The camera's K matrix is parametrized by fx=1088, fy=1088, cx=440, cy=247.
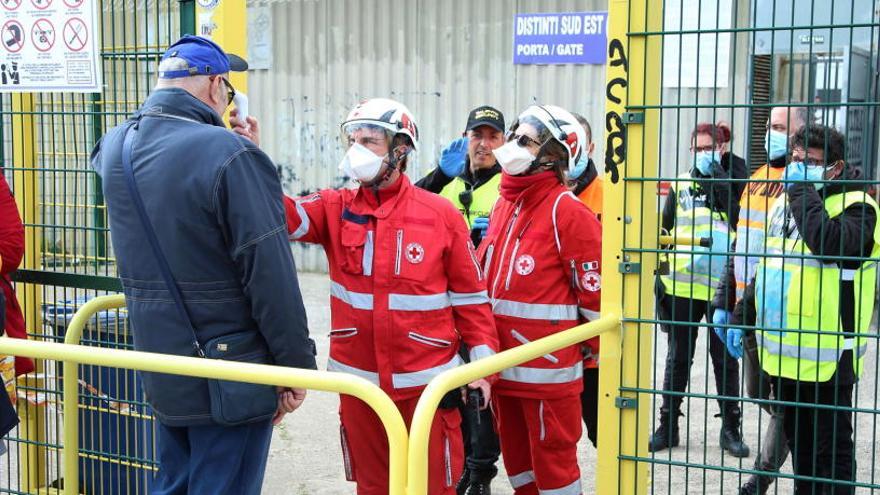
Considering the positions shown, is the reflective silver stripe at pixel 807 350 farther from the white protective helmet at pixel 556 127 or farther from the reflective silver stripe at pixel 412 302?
the reflective silver stripe at pixel 412 302

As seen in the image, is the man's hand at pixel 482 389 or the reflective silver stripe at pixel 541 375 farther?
the reflective silver stripe at pixel 541 375

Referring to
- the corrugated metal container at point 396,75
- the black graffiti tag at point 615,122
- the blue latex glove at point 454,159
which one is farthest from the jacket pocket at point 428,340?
the corrugated metal container at point 396,75

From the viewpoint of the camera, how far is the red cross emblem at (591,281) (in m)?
4.28

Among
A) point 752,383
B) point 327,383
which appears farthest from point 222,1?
point 752,383

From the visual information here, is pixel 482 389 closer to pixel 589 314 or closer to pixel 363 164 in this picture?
pixel 589 314

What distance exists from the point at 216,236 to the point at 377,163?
3.03ft

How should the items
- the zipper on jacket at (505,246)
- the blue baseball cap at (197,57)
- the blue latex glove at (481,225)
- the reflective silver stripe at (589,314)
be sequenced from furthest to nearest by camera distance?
the blue latex glove at (481,225) → the zipper on jacket at (505,246) → the reflective silver stripe at (589,314) → the blue baseball cap at (197,57)

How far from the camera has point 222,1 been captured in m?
4.20

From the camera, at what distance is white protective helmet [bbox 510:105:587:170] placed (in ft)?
14.5

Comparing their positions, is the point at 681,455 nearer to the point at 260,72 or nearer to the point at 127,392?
the point at 127,392

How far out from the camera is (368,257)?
13.0 feet

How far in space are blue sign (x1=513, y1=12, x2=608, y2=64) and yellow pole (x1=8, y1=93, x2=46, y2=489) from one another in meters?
7.11

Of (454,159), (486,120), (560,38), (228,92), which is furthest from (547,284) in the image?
(560,38)

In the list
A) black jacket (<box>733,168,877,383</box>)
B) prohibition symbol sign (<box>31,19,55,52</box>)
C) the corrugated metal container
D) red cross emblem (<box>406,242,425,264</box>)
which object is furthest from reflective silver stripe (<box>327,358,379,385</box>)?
the corrugated metal container
